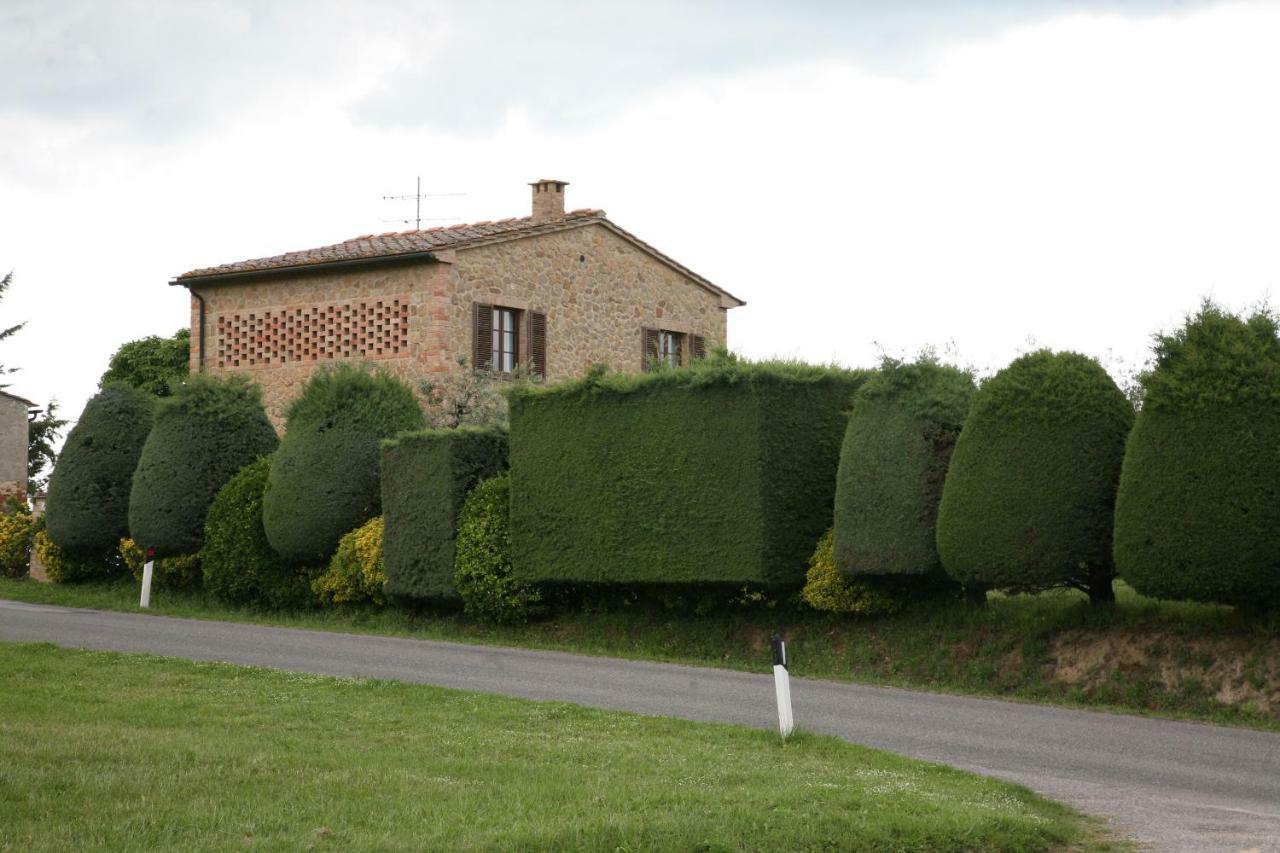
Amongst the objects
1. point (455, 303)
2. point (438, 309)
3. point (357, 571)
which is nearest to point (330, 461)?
point (357, 571)

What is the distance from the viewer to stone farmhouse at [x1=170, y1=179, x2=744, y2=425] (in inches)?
1271

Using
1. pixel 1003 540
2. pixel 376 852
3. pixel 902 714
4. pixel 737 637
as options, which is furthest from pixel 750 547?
pixel 376 852

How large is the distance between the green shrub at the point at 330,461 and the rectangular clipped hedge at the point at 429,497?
1104 millimetres

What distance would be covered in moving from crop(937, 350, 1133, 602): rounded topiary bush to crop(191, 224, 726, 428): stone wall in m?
16.0

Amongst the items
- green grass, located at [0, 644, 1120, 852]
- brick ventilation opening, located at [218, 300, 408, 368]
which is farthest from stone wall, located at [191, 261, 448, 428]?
green grass, located at [0, 644, 1120, 852]

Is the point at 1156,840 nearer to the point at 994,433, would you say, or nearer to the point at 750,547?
the point at 994,433

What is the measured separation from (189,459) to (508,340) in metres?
8.82

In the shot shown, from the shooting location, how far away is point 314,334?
34.1 m

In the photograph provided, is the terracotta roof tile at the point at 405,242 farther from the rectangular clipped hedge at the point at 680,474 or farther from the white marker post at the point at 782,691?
the white marker post at the point at 782,691

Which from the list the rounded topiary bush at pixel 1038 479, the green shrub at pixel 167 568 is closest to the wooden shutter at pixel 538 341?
the green shrub at pixel 167 568

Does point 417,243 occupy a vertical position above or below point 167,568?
above

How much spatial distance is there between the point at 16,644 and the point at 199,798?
10192 mm

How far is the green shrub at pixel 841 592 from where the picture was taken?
1928cm

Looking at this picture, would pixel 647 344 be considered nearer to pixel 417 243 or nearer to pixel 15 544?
pixel 417 243
